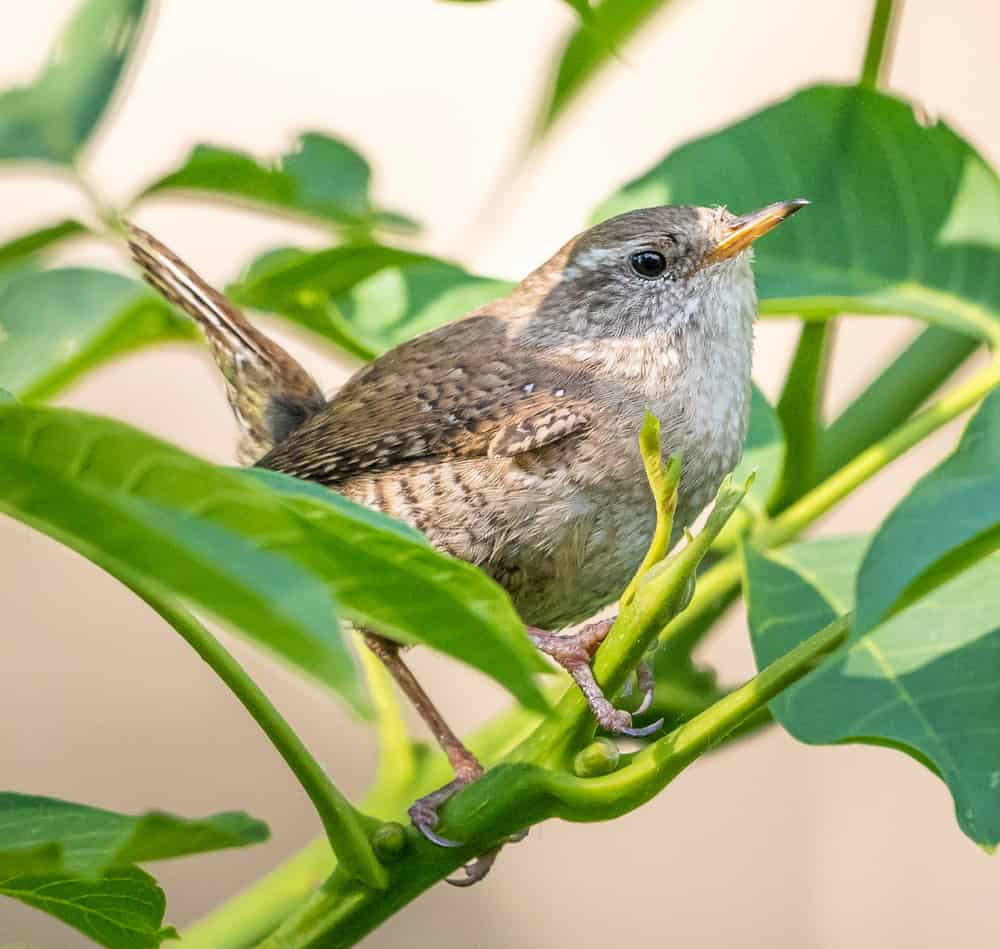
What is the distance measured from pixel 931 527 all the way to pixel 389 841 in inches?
21.1

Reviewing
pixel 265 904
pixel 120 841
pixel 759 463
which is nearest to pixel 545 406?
pixel 759 463

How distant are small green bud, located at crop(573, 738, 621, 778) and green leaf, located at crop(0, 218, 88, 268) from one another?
36.1 inches

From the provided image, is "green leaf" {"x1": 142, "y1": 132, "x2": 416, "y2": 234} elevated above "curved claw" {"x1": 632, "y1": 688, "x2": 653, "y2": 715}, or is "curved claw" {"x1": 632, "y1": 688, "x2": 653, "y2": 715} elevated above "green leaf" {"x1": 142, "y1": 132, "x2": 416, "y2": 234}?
"green leaf" {"x1": 142, "y1": 132, "x2": 416, "y2": 234}

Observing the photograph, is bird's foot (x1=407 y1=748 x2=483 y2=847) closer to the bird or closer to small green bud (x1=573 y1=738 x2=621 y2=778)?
the bird

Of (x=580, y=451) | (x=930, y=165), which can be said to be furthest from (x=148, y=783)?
(x=930, y=165)

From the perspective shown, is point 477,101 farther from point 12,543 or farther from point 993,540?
point 993,540

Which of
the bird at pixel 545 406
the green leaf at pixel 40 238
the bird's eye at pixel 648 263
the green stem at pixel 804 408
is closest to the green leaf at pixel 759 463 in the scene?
the green stem at pixel 804 408

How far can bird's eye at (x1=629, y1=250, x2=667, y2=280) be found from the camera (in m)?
2.37

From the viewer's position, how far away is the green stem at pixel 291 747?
1.11 meters

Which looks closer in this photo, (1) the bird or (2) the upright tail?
(1) the bird

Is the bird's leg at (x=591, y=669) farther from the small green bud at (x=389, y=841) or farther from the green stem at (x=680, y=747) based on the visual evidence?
the small green bud at (x=389, y=841)

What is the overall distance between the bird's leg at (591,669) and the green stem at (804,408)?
10.1 inches

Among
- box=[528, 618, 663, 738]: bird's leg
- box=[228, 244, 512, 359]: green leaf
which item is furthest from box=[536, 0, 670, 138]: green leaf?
box=[528, 618, 663, 738]: bird's leg

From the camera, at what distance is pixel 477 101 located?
388cm
